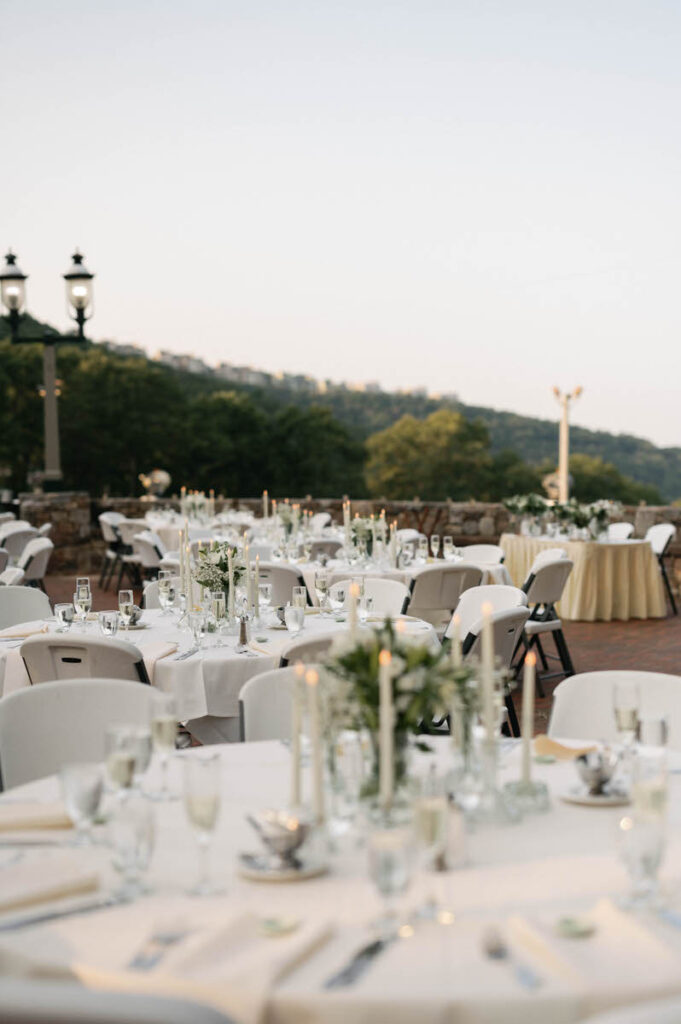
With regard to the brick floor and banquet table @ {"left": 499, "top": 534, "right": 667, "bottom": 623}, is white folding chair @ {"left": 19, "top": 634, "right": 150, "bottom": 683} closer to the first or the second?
the brick floor

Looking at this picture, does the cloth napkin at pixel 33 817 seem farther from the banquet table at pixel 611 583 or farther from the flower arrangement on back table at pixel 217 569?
the banquet table at pixel 611 583

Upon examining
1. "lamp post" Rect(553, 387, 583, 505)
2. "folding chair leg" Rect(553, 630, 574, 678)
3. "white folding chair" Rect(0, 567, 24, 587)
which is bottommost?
"folding chair leg" Rect(553, 630, 574, 678)

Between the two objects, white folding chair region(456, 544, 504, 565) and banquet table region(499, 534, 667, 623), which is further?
banquet table region(499, 534, 667, 623)

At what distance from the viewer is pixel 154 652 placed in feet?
14.3

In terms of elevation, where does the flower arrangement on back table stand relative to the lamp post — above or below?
below

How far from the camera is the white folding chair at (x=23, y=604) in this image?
18.6 ft

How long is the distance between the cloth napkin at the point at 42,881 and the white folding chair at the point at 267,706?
1.20 metres

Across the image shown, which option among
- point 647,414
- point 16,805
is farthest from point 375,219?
point 16,805

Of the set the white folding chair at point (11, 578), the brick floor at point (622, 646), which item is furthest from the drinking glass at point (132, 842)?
the white folding chair at point (11, 578)

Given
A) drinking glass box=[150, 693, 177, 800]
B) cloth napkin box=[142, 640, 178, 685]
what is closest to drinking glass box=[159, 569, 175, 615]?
cloth napkin box=[142, 640, 178, 685]

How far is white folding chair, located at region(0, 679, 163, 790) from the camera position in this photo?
313cm

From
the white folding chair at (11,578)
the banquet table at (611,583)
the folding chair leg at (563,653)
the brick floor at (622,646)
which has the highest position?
the white folding chair at (11,578)

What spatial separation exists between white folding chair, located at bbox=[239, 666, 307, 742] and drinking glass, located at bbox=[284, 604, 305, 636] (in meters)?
1.25

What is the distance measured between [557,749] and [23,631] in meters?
2.89
